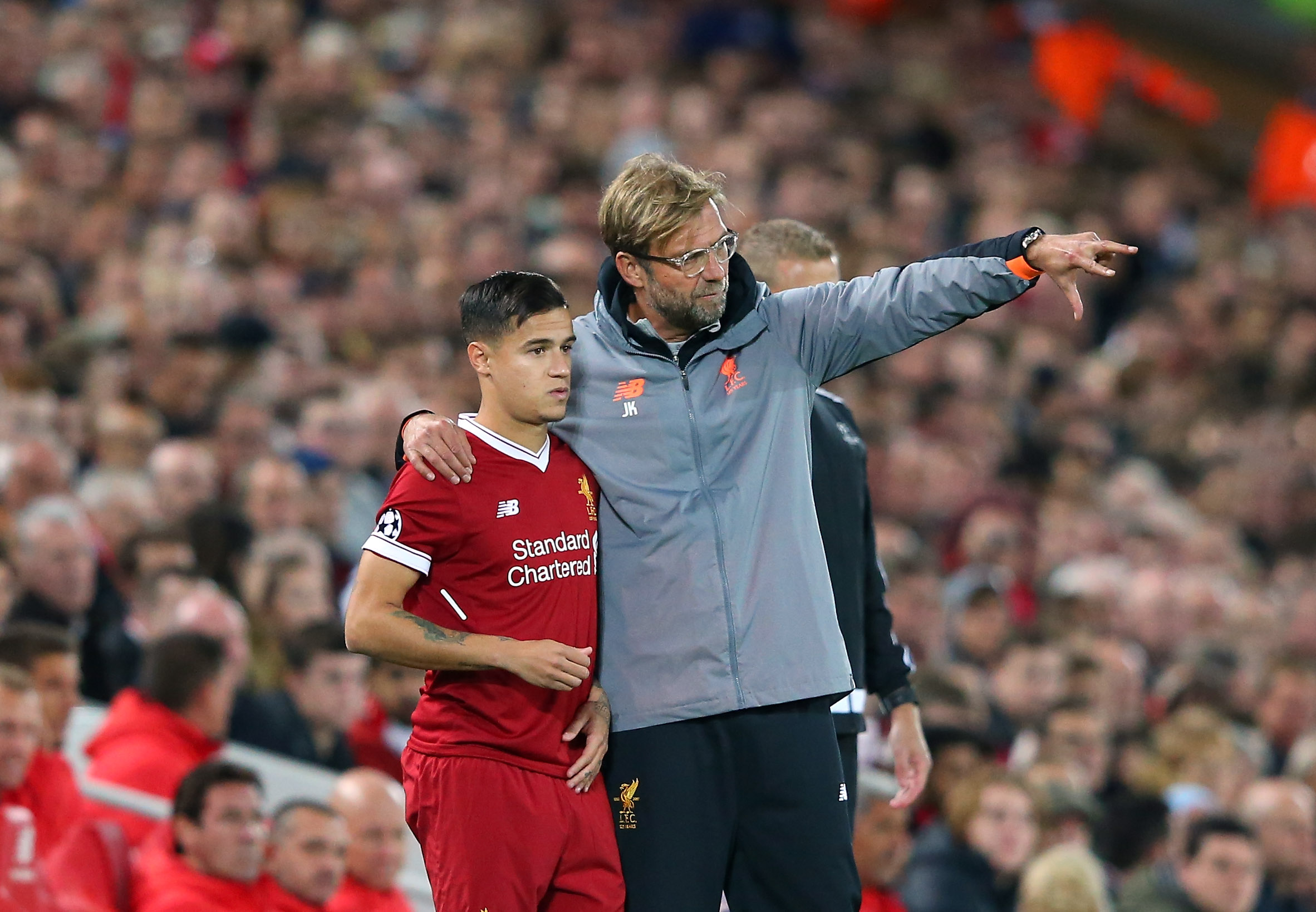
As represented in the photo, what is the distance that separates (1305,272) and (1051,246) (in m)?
10.9

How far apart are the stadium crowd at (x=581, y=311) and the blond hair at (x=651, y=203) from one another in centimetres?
48

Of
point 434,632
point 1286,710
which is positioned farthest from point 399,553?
point 1286,710

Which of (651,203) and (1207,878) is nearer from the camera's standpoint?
(651,203)

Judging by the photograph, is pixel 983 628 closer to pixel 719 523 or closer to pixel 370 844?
pixel 370 844

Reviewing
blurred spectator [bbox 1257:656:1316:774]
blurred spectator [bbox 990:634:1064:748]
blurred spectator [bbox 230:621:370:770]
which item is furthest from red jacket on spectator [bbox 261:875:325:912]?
blurred spectator [bbox 1257:656:1316:774]

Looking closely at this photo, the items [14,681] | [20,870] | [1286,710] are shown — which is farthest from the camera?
[1286,710]

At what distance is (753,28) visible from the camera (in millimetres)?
15234

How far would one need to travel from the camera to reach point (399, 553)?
11.9 ft

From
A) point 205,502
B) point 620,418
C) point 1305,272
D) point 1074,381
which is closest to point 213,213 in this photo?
point 205,502

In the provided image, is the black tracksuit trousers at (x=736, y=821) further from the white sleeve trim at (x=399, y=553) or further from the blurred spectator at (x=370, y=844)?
the blurred spectator at (x=370, y=844)

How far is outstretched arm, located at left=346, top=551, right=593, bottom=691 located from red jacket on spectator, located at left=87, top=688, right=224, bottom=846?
93.3 inches

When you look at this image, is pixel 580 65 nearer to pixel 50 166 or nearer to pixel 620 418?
pixel 50 166

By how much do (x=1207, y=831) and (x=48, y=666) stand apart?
4155 mm

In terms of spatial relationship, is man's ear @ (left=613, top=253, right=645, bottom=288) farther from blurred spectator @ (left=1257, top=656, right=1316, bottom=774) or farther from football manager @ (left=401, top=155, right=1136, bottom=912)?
blurred spectator @ (left=1257, top=656, right=1316, bottom=774)
